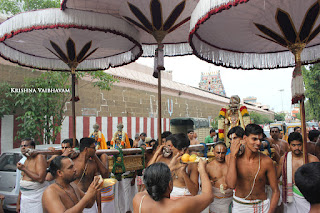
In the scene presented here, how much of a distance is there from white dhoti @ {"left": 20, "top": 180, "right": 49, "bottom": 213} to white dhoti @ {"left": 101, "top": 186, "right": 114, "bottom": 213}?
102 centimetres

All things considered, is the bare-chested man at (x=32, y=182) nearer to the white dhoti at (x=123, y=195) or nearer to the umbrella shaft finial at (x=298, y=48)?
the white dhoti at (x=123, y=195)

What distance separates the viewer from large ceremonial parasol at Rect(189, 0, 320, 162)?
10.2ft

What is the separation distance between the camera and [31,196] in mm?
4340

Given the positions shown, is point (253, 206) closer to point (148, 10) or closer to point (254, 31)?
point (254, 31)

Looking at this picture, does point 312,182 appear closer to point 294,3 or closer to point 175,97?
point 294,3

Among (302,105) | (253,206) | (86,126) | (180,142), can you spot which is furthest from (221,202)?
(86,126)

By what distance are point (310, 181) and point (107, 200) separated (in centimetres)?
376

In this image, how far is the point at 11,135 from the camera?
30.2ft

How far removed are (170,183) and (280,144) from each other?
5103 mm

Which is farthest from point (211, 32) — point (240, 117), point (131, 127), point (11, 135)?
point (131, 127)

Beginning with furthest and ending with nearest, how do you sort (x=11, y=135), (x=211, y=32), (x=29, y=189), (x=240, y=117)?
(x=11, y=135), (x=240, y=117), (x=29, y=189), (x=211, y=32)

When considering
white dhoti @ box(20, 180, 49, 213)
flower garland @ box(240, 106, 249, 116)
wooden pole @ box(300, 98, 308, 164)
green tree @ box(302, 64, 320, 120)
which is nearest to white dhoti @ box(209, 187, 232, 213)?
wooden pole @ box(300, 98, 308, 164)

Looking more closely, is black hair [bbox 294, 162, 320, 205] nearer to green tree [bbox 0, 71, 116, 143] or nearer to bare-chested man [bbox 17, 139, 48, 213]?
bare-chested man [bbox 17, 139, 48, 213]

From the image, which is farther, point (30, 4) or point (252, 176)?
point (30, 4)
